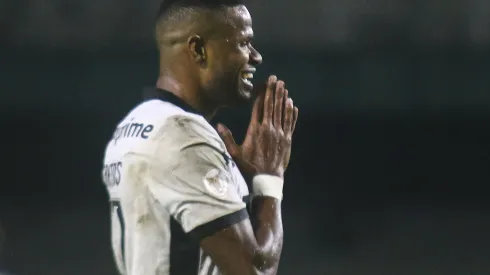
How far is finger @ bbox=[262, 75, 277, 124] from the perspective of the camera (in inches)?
63.5

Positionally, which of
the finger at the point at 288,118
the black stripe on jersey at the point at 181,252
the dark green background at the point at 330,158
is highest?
the finger at the point at 288,118

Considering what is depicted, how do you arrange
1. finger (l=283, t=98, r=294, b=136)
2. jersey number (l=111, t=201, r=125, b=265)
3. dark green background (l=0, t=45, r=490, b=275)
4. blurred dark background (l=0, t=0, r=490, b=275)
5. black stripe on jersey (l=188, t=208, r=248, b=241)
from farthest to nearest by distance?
dark green background (l=0, t=45, r=490, b=275) → blurred dark background (l=0, t=0, r=490, b=275) → finger (l=283, t=98, r=294, b=136) → jersey number (l=111, t=201, r=125, b=265) → black stripe on jersey (l=188, t=208, r=248, b=241)

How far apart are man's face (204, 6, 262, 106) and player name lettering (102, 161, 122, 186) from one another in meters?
0.22

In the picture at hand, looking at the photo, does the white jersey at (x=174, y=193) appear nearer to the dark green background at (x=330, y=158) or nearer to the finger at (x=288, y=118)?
the finger at (x=288, y=118)

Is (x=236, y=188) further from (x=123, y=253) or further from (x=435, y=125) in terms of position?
(x=435, y=125)

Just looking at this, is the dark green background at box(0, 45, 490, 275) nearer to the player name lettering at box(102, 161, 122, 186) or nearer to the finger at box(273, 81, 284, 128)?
the finger at box(273, 81, 284, 128)

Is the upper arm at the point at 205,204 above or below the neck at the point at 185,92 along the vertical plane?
below

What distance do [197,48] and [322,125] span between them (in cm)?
366

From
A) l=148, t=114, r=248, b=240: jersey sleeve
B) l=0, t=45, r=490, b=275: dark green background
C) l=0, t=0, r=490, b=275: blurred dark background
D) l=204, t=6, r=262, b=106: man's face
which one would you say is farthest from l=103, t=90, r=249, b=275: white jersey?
l=0, t=45, r=490, b=275: dark green background

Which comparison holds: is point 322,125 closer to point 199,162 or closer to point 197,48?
point 197,48

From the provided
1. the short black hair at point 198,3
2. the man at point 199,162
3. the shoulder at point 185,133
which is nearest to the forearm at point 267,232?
the man at point 199,162

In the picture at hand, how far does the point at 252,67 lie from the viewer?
5.40 ft

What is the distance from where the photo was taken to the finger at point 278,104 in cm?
163

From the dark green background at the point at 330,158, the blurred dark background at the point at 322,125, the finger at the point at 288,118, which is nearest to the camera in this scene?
the finger at the point at 288,118
